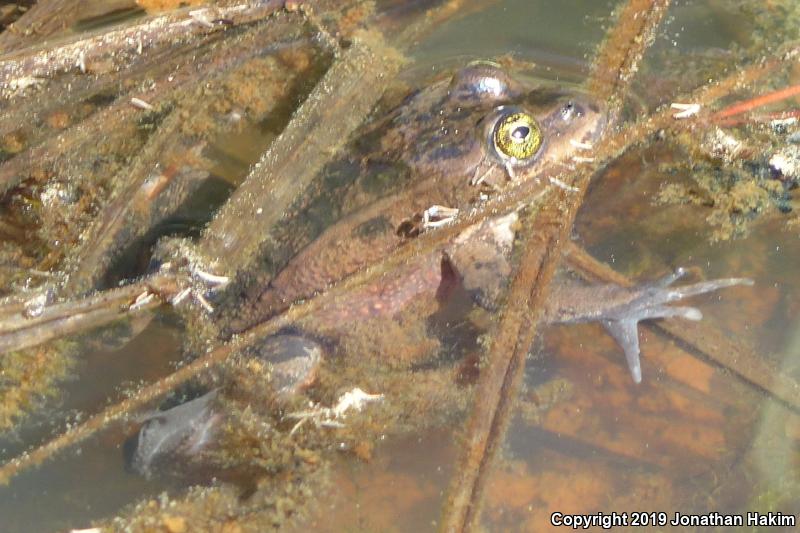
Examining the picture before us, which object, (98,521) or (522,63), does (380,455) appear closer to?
(98,521)

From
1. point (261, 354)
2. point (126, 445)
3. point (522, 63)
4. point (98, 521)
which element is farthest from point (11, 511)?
point (522, 63)

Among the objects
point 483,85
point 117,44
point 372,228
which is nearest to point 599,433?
point 372,228

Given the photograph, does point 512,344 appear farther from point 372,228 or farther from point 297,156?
point 297,156

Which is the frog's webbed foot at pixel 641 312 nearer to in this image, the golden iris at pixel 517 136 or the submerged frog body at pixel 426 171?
the submerged frog body at pixel 426 171

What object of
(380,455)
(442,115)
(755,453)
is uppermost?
(442,115)

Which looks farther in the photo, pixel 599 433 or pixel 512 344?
pixel 599 433
